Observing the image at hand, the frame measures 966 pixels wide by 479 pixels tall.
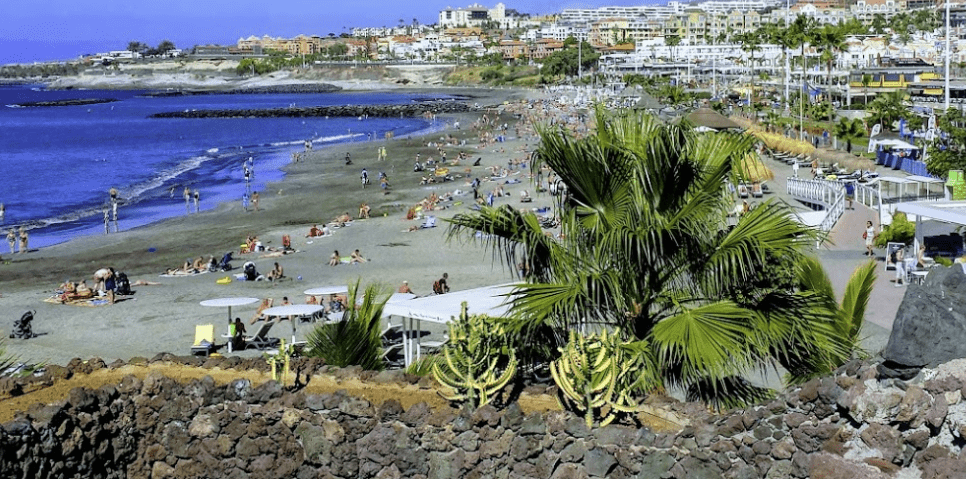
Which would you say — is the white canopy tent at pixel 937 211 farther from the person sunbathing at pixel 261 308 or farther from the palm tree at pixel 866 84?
the palm tree at pixel 866 84

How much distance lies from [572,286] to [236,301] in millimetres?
11528

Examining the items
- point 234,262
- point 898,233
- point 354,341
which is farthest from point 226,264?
point 354,341

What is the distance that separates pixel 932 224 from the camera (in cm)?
2134

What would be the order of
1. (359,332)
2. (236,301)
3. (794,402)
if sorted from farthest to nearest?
(236,301) → (359,332) → (794,402)

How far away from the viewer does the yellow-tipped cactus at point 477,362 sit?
8.02 metres

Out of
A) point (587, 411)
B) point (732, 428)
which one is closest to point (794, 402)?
point (732, 428)

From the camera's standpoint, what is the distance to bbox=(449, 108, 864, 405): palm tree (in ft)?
26.2

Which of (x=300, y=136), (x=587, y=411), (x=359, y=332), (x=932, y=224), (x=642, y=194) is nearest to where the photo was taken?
(x=587, y=411)

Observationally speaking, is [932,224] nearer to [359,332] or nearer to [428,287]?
[428,287]

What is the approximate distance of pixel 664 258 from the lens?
8227mm

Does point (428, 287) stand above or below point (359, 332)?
below

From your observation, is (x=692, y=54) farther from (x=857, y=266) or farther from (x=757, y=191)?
(x=857, y=266)

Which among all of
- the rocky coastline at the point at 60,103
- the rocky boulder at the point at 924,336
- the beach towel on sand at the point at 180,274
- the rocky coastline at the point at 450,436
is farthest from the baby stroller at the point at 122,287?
the rocky coastline at the point at 60,103

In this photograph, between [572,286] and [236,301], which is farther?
[236,301]
